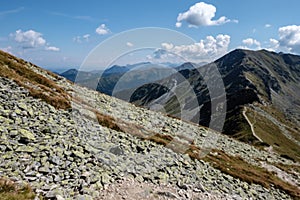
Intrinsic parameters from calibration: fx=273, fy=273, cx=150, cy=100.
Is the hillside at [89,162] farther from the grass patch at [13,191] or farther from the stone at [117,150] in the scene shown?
the grass patch at [13,191]

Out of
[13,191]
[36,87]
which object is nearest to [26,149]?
[13,191]

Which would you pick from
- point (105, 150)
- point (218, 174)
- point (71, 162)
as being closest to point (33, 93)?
point (105, 150)

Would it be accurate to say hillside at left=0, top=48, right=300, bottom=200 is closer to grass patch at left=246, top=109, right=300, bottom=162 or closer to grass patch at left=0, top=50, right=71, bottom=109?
grass patch at left=0, top=50, right=71, bottom=109

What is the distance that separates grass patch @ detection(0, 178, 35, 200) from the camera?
1234 cm

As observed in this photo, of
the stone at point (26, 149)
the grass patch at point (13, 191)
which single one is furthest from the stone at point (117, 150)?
the grass patch at point (13, 191)

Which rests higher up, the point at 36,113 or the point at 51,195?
the point at 36,113

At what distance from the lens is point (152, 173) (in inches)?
781

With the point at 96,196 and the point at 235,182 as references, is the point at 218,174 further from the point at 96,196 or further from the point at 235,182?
the point at 96,196

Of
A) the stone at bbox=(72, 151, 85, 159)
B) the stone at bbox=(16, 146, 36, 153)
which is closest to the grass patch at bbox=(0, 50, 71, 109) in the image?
the stone at bbox=(72, 151, 85, 159)

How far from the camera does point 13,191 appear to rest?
1289cm

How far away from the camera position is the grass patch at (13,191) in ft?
40.5

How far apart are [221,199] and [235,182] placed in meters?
6.25

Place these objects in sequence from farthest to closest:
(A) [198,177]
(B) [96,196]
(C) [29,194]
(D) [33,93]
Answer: (D) [33,93]
(A) [198,177]
(B) [96,196]
(C) [29,194]

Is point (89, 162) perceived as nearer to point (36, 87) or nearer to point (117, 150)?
point (117, 150)
